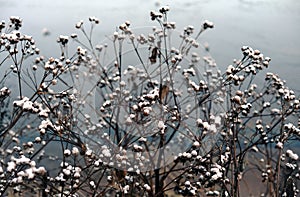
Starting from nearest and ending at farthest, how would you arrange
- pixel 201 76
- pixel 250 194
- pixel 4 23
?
pixel 4 23 < pixel 201 76 < pixel 250 194

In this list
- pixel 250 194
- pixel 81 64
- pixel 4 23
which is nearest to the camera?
pixel 4 23

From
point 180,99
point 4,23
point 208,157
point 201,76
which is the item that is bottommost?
point 208,157

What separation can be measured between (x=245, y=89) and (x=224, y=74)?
0.37m

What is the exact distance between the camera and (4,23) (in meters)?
2.46

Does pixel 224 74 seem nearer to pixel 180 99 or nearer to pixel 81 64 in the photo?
pixel 180 99

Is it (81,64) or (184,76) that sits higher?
(81,64)

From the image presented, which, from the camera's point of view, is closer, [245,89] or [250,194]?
[245,89]

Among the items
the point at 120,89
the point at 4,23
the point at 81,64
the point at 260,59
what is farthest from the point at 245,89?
the point at 4,23

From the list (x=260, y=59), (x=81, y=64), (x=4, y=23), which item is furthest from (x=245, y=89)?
(x=4, y=23)

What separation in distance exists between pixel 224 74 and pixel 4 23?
1298mm

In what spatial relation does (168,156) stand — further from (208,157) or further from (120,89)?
(120,89)

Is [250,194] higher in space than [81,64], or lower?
lower

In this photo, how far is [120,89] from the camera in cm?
278

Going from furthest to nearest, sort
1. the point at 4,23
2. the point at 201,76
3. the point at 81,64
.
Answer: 1. the point at 81,64
2. the point at 201,76
3. the point at 4,23
